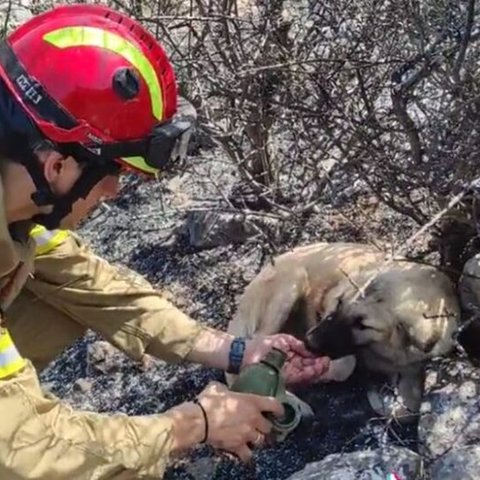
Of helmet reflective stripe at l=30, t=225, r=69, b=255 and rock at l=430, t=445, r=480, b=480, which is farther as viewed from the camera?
helmet reflective stripe at l=30, t=225, r=69, b=255

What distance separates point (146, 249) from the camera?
515 cm

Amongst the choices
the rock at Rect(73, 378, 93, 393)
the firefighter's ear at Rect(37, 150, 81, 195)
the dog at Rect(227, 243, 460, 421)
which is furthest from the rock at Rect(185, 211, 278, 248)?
the firefighter's ear at Rect(37, 150, 81, 195)

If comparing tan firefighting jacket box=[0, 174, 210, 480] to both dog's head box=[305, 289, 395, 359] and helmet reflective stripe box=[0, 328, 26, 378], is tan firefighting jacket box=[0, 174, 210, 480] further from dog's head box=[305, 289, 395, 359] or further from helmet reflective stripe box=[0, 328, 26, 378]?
dog's head box=[305, 289, 395, 359]

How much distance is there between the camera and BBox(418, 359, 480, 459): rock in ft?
11.6

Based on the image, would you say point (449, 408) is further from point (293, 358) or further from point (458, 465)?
point (293, 358)

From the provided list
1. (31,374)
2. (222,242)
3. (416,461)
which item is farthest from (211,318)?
(31,374)

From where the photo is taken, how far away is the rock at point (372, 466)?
3395 mm

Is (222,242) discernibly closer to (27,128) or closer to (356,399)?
(356,399)

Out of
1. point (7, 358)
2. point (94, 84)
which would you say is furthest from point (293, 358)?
point (94, 84)

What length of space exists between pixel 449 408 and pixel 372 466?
0.35 metres

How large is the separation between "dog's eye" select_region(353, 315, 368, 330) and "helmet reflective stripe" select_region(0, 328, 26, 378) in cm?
133

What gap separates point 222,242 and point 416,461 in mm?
1760

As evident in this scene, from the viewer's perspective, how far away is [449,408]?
11.8 feet

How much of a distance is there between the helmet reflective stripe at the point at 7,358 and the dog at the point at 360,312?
109 cm
